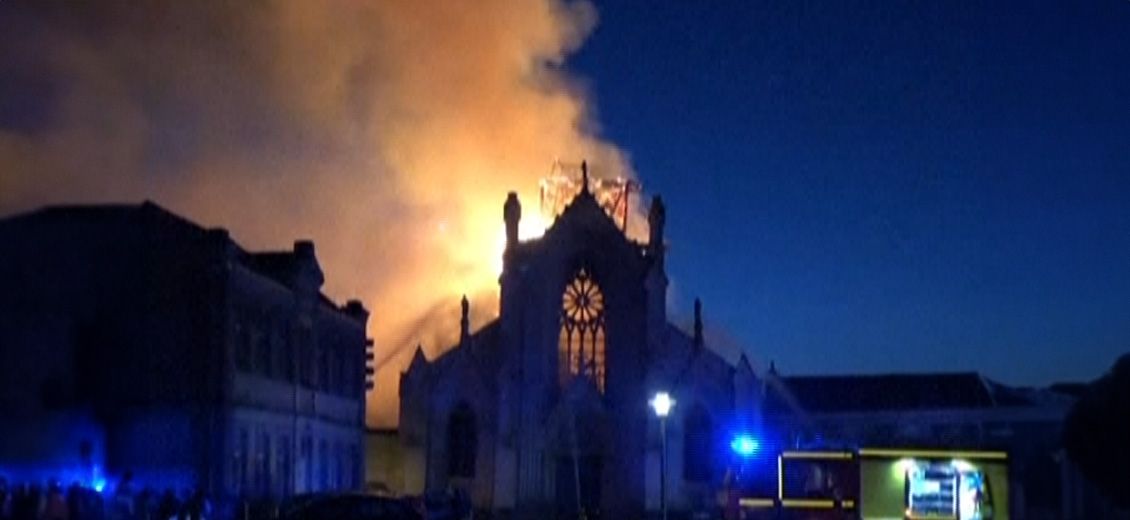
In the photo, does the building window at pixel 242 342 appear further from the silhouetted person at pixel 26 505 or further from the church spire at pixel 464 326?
the church spire at pixel 464 326

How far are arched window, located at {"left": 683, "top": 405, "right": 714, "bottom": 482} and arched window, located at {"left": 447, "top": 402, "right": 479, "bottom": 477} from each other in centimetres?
912

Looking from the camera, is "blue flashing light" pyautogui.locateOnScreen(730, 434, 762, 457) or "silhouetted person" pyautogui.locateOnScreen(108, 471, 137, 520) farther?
"silhouetted person" pyautogui.locateOnScreen(108, 471, 137, 520)

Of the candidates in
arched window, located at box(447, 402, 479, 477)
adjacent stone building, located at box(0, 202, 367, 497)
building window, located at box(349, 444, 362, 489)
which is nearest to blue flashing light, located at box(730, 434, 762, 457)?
adjacent stone building, located at box(0, 202, 367, 497)

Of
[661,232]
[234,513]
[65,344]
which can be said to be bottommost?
[234,513]

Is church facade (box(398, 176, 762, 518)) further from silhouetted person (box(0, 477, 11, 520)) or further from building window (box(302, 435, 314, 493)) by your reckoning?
silhouetted person (box(0, 477, 11, 520))

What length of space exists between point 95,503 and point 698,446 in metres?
40.9

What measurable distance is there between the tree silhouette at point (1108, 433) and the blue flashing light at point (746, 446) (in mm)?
22034

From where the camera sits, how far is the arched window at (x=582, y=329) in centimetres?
8612

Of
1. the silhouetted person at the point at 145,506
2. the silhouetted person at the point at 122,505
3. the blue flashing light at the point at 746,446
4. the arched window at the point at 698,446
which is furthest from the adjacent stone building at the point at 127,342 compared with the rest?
the arched window at the point at 698,446

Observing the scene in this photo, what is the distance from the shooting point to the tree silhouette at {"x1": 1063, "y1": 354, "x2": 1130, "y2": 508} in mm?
19719

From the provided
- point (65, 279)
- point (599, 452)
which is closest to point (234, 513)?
point (65, 279)

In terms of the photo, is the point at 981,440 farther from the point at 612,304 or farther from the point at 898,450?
the point at 612,304

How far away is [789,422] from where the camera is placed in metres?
83.2

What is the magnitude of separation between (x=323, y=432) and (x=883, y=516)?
3601 cm
